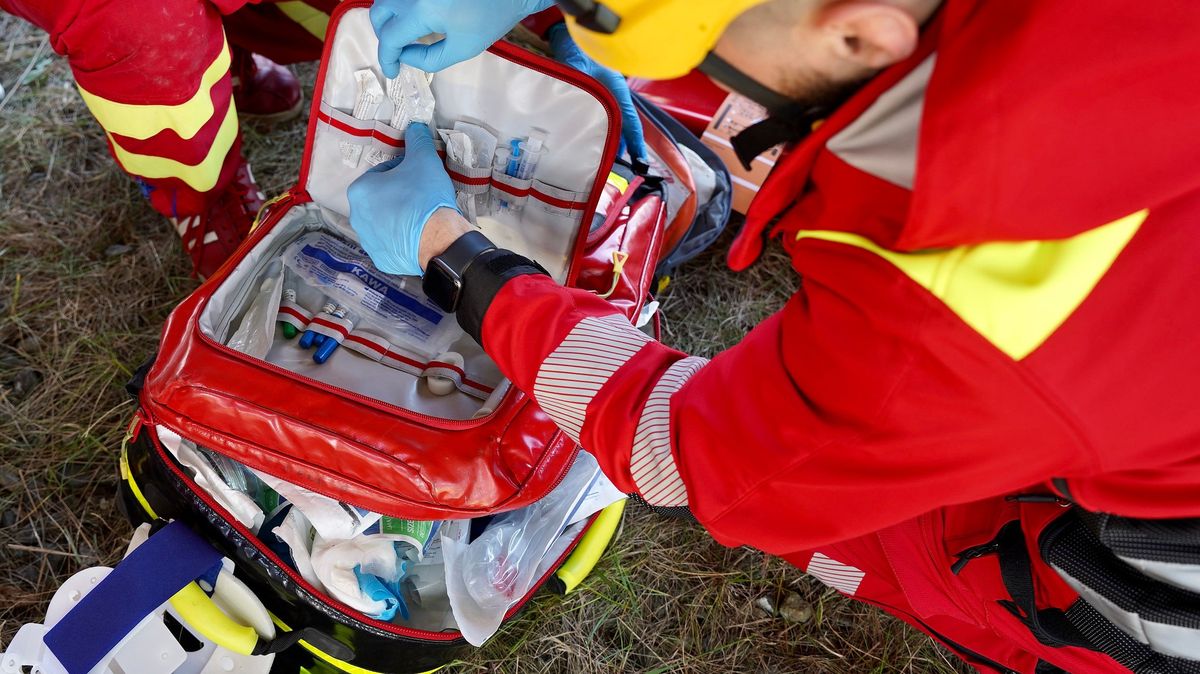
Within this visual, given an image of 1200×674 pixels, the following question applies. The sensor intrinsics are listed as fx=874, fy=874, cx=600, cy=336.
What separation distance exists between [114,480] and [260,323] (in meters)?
0.64

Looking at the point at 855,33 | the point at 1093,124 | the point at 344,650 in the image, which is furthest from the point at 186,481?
the point at 1093,124

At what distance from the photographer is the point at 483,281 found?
1.26 m

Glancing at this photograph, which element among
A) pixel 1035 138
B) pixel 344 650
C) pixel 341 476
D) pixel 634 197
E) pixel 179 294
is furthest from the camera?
pixel 179 294

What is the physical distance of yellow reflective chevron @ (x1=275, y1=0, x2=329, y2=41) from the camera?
6.46 feet

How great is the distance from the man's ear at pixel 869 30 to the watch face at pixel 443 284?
2.15 ft

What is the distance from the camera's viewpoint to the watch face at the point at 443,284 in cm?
130

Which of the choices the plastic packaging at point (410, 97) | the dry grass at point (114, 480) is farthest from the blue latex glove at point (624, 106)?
the dry grass at point (114, 480)

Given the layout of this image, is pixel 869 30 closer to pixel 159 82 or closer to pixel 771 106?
pixel 771 106

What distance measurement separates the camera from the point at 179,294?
2014 mm

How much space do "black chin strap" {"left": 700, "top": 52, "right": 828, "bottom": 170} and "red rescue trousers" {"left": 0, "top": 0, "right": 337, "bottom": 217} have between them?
3.60 ft

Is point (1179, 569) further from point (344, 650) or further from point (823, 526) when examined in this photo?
point (344, 650)

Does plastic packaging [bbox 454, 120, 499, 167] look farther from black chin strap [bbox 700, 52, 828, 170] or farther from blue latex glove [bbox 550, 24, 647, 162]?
black chin strap [bbox 700, 52, 828, 170]

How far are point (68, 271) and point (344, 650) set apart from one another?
1217 millimetres

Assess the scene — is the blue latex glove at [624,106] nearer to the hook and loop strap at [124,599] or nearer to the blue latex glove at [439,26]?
the blue latex glove at [439,26]
